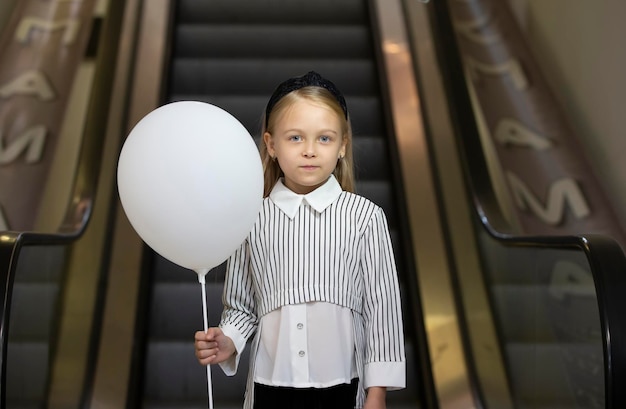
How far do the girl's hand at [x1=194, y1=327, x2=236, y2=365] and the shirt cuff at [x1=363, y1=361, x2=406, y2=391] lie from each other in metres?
0.33

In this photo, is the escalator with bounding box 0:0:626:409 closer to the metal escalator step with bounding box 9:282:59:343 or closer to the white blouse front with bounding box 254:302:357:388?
the metal escalator step with bounding box 9:282:59:343

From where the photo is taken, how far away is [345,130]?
220 cm

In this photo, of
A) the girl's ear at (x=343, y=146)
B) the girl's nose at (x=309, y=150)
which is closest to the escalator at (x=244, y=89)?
the girl's ear at (x=343, y=146)

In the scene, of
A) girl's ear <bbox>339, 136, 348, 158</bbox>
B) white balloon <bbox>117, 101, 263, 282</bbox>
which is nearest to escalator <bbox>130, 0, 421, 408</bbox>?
girl's ear <bbox>339, 136, 348, 158</bbox>

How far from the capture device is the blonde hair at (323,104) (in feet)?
7.02

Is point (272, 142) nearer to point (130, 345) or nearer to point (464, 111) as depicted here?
point (130, 345)

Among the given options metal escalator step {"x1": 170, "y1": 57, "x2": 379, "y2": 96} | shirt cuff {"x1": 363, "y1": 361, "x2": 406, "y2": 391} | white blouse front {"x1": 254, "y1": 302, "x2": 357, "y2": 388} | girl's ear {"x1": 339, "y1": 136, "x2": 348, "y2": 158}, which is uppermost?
metal escalator step {"x1": 170, "y1": 57, "x2": 379, "y2": 96}

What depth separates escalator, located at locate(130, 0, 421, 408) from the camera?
13.7 ft

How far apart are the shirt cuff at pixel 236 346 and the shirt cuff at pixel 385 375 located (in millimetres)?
301

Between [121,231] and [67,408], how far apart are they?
1.10 m

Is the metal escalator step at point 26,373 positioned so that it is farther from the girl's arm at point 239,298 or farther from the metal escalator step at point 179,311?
the girl's arm at point 239,298

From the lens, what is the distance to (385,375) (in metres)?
2.11

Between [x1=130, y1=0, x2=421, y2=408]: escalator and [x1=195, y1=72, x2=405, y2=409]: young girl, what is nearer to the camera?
[x1=195, y1=72, x2=405, y2=409]: young girl

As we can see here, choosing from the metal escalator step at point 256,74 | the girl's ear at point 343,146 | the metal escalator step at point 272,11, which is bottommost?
the girl's ear at point 343,146
